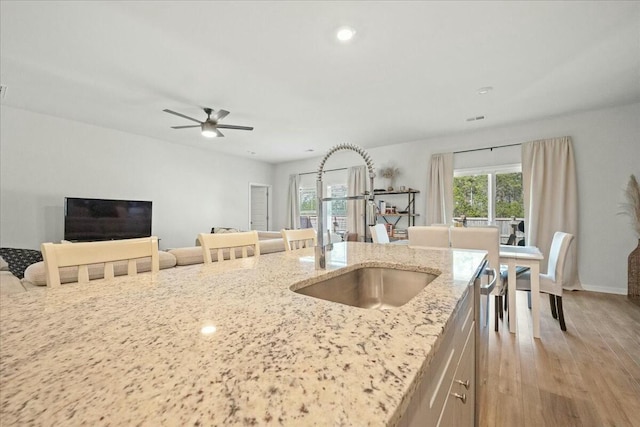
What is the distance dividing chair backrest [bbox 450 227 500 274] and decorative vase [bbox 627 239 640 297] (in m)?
2.65

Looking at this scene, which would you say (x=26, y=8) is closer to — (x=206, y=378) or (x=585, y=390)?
(x=206, y=378)

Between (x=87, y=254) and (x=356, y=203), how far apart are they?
16.8ft

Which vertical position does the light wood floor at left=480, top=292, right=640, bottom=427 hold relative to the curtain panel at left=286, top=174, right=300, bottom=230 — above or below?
below

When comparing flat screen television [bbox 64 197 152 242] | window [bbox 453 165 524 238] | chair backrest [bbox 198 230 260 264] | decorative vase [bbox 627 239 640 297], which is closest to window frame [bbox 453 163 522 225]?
window [bbox 453 165 524 238]

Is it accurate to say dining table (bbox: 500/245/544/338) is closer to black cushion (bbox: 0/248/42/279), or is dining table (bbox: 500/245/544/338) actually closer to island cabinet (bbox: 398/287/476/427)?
island cabinet (bbox: 398/287/476/427)

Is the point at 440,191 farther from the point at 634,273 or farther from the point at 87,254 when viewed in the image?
the point at 87,254

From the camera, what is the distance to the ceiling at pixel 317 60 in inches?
77.6

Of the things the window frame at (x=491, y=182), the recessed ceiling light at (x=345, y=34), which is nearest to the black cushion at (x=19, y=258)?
the recessed ceiling light at (x=345, y=34)

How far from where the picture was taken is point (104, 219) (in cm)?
421

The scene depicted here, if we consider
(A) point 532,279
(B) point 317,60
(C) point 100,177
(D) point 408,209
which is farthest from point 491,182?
(C) point 100,177

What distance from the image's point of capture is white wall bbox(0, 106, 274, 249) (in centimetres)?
368

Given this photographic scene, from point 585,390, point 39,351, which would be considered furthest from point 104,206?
point 585,390

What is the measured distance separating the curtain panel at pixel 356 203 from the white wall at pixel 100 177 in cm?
268

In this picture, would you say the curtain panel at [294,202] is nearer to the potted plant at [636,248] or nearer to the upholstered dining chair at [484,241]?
the upholstered dining chair at [484,241]
